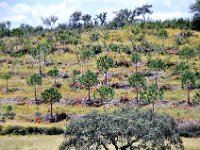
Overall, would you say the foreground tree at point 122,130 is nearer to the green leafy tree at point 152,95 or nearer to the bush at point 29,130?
the bush at point 29,130

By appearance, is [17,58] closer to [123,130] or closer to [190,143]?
[190,143]

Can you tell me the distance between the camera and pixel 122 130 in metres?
51.2

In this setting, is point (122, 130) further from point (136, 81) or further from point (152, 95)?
point (136, 81)

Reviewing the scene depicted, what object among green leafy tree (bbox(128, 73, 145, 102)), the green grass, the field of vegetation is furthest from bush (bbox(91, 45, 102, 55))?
the green grass

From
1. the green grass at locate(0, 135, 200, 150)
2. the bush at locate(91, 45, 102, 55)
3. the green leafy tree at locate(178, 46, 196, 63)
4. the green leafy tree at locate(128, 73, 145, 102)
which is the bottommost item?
the green grass at locate(0, 135, 200, 150)

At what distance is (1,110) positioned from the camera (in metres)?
106

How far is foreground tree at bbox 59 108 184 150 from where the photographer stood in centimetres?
5169

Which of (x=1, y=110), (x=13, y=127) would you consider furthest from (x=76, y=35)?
(x=13, y=127)

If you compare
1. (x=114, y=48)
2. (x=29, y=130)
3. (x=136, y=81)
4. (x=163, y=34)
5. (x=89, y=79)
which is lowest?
(x=29, y=130)

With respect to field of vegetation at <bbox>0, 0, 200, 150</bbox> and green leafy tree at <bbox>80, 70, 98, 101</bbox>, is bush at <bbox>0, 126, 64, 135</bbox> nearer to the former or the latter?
field of vegetation at <bbox>0, 0, 200, 150</bbox>

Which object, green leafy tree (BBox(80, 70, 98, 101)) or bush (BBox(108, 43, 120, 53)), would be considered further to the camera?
bush (BBox(108, 43, 120, 53))

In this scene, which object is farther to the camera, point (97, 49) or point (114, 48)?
point (97, 49)

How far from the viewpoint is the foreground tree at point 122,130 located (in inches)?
2035

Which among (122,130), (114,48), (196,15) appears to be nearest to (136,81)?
(114,48)
